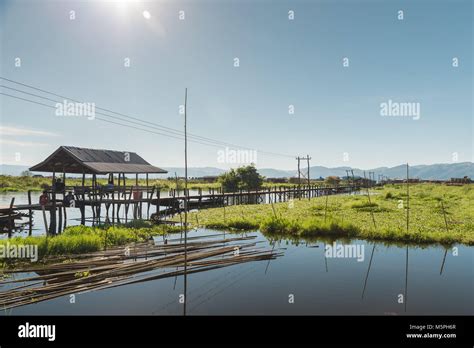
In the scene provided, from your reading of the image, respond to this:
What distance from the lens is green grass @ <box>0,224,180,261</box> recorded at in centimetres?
1591

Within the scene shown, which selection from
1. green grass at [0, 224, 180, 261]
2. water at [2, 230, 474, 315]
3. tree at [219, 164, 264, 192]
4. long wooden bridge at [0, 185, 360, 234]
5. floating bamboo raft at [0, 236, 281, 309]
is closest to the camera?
water at [2, 230, 474, 315]

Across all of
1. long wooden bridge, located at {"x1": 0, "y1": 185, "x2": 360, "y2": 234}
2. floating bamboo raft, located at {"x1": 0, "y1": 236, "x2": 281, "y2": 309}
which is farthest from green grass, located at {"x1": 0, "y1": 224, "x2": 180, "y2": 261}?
long wooden bridge, located at {"x1": 0, "y1": 185, "x2": 360, "y2": 234}

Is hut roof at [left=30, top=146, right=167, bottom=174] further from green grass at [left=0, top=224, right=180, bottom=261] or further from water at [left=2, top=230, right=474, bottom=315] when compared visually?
water at [left=2, top=230, right=474, bottom=315]

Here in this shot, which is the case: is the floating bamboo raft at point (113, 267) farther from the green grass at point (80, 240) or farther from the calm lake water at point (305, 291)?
the green grass at point (80, 240)

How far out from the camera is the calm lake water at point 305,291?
36.6 feet

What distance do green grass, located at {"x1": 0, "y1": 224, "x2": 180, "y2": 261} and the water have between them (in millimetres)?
5277

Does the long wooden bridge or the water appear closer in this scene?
Answer: the water

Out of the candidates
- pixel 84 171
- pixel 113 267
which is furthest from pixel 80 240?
pixel 84 171

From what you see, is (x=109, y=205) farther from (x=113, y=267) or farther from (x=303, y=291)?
(x=303, y=291)

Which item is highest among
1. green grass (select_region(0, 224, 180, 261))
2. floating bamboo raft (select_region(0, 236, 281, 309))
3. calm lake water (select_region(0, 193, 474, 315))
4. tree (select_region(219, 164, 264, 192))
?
tree (select_region(219, 164, 264, 192))

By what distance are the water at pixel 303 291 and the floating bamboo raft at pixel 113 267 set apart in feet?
1.13
